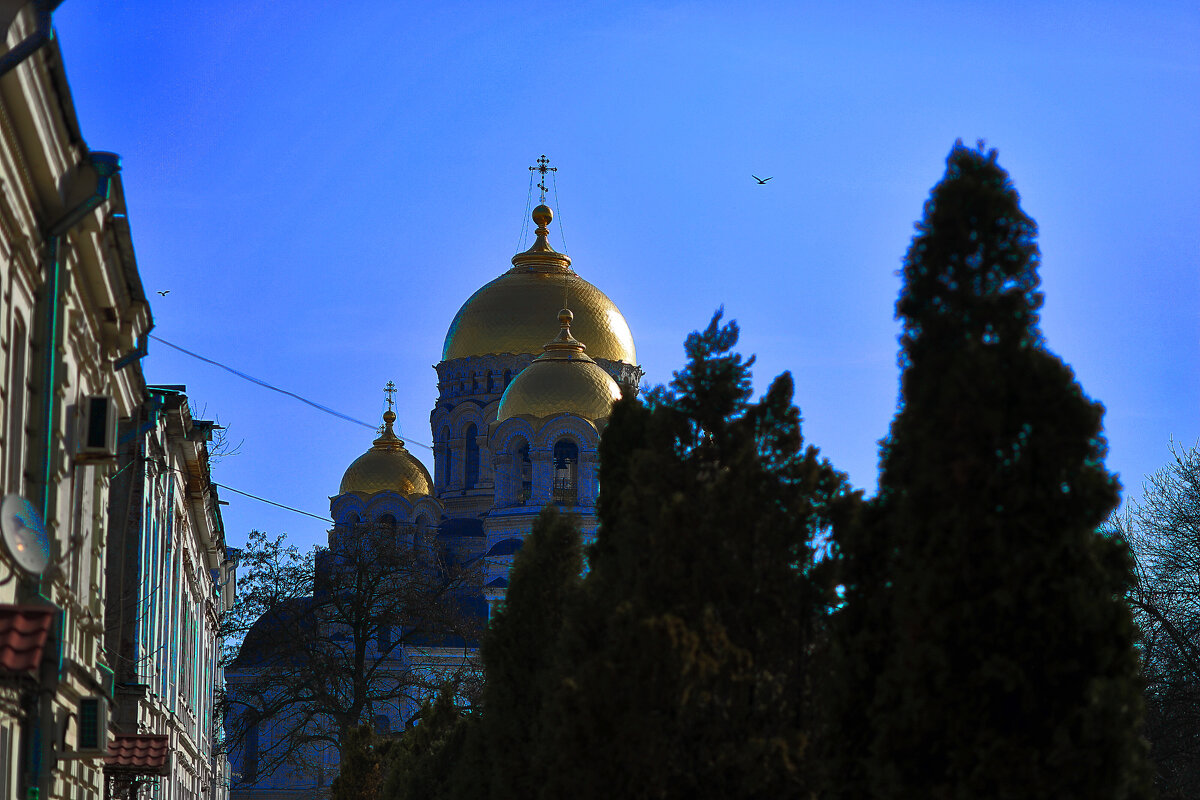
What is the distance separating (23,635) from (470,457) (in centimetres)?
5565

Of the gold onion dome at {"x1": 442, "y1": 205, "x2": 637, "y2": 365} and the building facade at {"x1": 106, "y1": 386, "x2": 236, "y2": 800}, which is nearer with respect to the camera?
the building facade at {"x1": 106, "y1": 386, "x2": 236, "y2": 800}

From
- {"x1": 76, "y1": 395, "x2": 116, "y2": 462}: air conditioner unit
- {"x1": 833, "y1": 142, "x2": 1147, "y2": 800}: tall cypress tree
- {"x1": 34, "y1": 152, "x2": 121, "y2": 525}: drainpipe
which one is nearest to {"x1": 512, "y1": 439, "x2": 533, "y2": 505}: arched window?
{"x1": 76, "y1": 395, "x2": 116, "y2": 462}: air conditioner unit

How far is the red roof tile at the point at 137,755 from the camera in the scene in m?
16.5

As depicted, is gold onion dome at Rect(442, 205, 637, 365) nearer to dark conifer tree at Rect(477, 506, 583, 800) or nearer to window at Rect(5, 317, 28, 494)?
dark conifer tree at Rect(477, 506, 583, 800)

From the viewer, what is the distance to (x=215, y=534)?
104ft

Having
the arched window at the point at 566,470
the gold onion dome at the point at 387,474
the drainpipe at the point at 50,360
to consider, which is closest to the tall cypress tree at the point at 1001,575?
the drainpipe at the point at 50,360

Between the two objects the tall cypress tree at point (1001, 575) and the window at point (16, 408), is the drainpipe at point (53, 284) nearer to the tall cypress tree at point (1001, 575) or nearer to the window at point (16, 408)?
the window at point (16, 408)

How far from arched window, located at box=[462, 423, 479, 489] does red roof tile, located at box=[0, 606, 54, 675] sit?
54.7 m

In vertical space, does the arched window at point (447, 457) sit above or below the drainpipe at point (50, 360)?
above

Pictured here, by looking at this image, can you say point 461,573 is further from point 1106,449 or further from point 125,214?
point 1106,449

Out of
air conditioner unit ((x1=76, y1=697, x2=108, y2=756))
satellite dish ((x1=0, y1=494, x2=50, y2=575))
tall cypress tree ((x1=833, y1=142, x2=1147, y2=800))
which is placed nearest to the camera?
tall cypress tree ((x1=833, y1=142, x2=1147, y2=800))

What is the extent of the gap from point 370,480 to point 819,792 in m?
51.0

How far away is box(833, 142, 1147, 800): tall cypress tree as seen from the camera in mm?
8398

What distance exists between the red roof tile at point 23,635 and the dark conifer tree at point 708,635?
3.24 m
